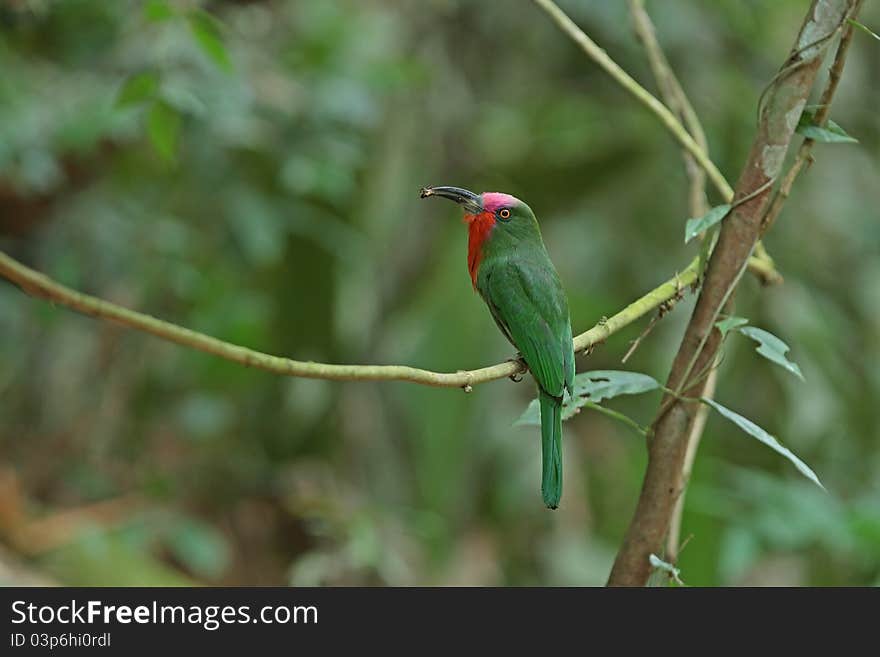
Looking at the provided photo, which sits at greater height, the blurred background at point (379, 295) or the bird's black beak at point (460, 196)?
the blurred background at point (379, 295)

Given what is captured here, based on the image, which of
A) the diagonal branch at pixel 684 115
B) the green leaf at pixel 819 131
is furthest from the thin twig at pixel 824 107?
the diagonal branch at pixel 684 115

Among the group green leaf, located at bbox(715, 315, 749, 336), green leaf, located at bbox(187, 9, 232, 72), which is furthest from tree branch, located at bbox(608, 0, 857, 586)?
green leaf, located at bbox(187, 9, 232, 72)

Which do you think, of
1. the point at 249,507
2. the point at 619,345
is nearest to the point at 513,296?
the point at 619,345

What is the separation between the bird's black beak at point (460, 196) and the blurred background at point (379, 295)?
1.06 metres

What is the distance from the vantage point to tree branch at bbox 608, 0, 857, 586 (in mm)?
1231

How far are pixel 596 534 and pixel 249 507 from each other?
51.5 inches

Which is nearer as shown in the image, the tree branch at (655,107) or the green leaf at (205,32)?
the tree branch at (655,107)

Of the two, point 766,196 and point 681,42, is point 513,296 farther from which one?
point 681,42

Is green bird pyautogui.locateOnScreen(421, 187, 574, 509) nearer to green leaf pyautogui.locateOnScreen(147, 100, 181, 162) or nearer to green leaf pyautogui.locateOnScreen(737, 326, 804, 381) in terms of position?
green leaf pyautogui.locateOnScreen(737, 326, 804, 381)

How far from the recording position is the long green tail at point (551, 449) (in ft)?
3.68

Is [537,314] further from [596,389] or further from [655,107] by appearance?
[655,107]

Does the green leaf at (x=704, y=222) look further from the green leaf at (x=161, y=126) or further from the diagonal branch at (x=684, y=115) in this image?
the green leaf at (x=161, y=126)

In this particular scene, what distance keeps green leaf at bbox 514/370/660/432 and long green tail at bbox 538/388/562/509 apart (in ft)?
0.09
